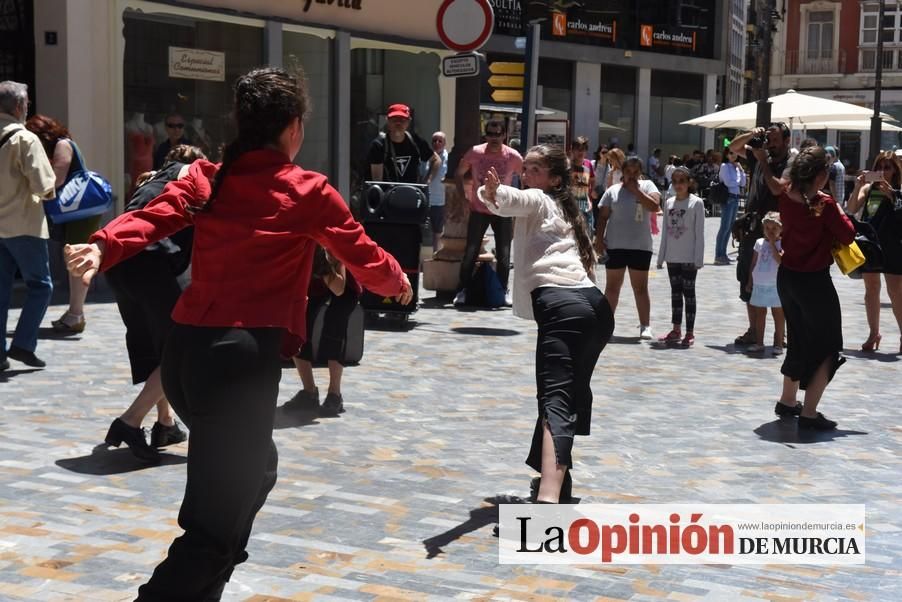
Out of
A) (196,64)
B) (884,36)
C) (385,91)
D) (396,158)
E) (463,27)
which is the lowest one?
(396,158)

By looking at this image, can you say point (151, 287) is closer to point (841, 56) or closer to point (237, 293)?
point (237, 293)

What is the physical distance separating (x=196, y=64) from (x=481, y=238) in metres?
4.59

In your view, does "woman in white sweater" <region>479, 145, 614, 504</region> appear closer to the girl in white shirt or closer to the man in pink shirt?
the girl in white shirt

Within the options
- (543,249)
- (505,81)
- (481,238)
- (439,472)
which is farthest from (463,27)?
(543,249)

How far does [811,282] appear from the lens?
8453mm

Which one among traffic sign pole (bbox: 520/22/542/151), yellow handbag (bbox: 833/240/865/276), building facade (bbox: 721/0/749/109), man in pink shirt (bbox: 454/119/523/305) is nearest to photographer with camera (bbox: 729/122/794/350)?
yellow handbag (bbox: 833/240/865/276)

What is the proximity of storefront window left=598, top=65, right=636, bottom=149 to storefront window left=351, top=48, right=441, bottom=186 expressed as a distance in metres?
25.9

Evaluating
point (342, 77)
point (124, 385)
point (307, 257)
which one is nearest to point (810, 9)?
point (342, 77)

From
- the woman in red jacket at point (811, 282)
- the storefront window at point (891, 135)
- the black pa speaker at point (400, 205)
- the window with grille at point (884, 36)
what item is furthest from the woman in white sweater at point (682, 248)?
the window with grille at point (884, 36)

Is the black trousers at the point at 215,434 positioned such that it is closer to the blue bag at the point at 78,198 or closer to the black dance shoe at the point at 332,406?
the black dance shoe at the point at 332,406

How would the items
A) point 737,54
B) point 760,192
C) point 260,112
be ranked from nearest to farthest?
1. point 260,112
2. point 760,192
3. point 737,54

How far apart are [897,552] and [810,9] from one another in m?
65.4

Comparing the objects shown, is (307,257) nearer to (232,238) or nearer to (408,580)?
(232,238)

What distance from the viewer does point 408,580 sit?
511 cm
